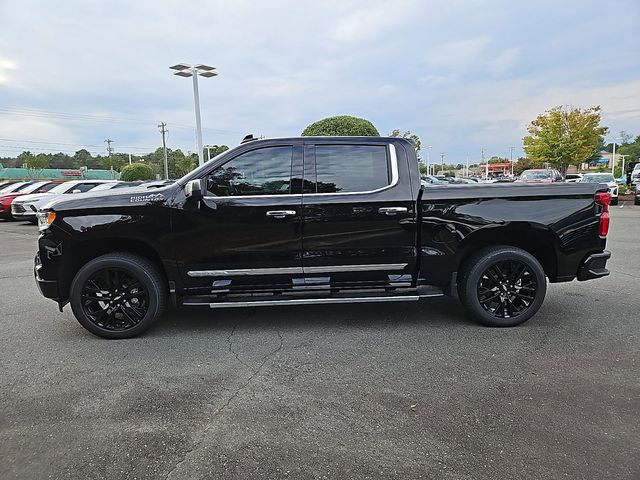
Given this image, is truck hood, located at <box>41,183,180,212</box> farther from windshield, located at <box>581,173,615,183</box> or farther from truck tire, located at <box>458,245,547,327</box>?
windshield, located at <box>581,173,615,183</box>

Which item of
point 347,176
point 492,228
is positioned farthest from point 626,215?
point 347,176

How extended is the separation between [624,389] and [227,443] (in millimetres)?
2882

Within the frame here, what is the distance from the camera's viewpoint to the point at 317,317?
16.4 ft

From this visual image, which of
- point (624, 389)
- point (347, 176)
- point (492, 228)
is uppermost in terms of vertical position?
point (347, 176)

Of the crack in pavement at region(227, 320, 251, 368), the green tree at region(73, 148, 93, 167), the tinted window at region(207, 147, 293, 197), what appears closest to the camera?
the crack in pavement at region(227, 320, 251, 368)

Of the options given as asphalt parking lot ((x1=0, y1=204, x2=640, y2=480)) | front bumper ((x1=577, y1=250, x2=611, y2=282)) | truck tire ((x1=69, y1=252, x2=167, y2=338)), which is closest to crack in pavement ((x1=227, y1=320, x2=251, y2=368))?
asphalt parking lot ((x1=0, y1=204, x2=640, y2=480))

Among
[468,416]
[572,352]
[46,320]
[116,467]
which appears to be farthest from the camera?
[46,320]

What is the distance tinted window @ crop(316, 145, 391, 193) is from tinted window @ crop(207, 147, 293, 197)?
0.36 metres

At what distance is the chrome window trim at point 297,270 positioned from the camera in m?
4.43

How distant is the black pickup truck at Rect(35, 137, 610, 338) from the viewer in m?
4.33

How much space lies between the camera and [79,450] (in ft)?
8.75

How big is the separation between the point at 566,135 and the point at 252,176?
3198 centimetres

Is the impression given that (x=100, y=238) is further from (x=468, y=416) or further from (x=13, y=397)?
(x=468, y=416)

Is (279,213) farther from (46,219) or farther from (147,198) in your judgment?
(46,219)
